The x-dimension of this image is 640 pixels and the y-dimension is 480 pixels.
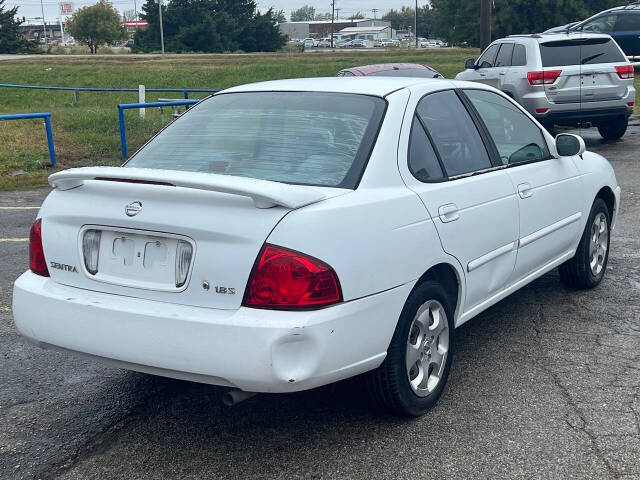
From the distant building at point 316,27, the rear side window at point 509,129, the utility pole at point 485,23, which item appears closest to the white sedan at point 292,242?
the rear side window at point 509,129

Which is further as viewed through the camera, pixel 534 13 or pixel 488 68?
pixel 534 13

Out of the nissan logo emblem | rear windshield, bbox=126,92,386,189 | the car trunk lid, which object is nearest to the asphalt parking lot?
the car trunk lid

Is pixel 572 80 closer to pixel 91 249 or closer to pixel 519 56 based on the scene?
pixel 519 56

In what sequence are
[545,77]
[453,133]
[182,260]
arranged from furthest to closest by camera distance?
1. [545,77]
2. [453,133]
3. [182,260]

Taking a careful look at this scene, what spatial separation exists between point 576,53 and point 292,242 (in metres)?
12.0

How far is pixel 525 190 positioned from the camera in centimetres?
493

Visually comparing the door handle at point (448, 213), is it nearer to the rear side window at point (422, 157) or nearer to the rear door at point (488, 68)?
the rear side window at point (422, 157)

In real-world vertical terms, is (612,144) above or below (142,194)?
below

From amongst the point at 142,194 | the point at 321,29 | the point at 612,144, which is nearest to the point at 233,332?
the point at 142,194

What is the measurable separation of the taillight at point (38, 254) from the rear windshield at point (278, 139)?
2.08 ft

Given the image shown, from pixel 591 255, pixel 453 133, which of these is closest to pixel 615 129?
pixel 591 255

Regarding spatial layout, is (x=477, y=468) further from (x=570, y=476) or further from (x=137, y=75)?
(x=137, y=75)

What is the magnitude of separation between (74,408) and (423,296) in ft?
5.89

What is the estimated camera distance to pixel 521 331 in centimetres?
532
